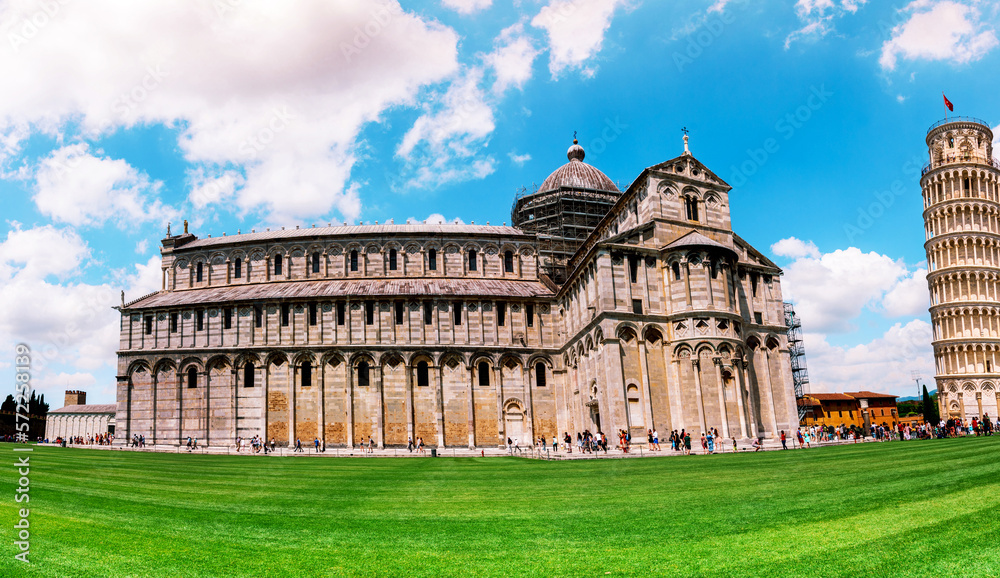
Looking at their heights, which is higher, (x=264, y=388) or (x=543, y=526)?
(x=264, y=388)

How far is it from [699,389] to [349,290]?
27150mm

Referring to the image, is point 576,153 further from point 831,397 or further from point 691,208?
point 831,397

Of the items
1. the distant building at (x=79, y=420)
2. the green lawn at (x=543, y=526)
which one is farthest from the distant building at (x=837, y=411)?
the distant building at (x=79, y=420)

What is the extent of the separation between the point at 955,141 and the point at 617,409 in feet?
195

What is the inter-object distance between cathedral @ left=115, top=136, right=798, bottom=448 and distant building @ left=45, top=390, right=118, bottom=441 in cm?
3635

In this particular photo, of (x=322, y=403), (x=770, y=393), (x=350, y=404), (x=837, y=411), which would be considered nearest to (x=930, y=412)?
(x=837, y=411)

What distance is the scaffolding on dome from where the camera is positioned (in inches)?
2186

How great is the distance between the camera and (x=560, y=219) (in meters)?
57.1

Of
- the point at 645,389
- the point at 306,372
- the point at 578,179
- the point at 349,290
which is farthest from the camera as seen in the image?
the point at 578,179

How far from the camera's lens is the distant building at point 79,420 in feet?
259

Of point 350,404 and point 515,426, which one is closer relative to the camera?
point 350,404

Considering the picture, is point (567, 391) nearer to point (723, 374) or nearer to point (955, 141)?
point (723, 374)

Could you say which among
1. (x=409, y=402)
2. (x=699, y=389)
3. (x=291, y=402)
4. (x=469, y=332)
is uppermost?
(x=469, y=332)

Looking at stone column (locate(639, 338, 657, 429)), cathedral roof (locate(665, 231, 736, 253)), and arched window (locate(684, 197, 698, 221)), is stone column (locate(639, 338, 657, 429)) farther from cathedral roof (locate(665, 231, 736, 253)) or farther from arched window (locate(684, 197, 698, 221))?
arched window (locate(684, 197, 698, 221))
